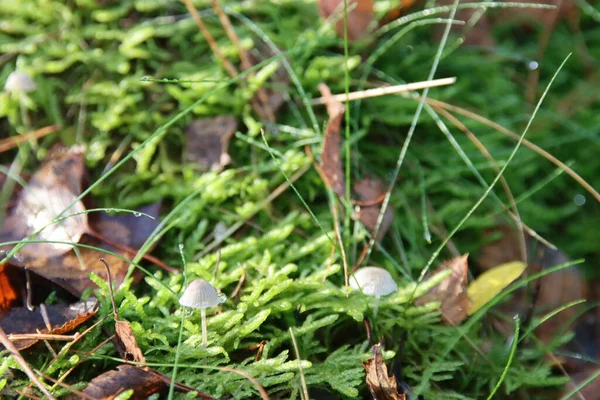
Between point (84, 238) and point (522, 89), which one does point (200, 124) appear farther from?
point (522, 89)

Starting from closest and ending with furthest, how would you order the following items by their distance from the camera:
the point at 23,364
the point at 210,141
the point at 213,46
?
the point at 23,364 → the point at 210,141 → the point at 213,46

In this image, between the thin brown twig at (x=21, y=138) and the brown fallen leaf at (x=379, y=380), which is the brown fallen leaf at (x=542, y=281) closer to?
the brown fallen leaf at (x=379, y=380)

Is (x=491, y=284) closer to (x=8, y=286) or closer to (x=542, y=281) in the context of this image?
(x=542, y=281)

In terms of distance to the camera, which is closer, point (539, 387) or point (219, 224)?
point (539, 387)

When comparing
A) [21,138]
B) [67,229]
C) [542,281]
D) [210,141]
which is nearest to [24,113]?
[21,138]

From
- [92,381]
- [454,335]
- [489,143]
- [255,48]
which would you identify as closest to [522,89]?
[489,143]

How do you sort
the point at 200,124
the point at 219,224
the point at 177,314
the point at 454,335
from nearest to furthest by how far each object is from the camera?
the point at 177,314 < the point at 454,335 < the point at 219,224 < the point at 200,124
